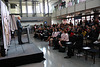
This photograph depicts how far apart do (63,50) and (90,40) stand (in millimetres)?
1663

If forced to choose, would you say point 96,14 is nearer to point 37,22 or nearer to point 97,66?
point 97,66

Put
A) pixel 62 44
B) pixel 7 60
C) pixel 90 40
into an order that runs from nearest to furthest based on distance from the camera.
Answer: pixel 7 60 → pixel 90 40 → pixel 62 44

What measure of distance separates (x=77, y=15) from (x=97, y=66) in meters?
9.20

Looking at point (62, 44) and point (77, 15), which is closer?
point (62, 44)

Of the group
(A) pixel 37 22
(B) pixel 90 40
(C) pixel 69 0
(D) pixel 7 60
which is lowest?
(D) pixel 7 60

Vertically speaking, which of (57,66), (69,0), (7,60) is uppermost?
(69,0)

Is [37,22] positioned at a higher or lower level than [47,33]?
higher

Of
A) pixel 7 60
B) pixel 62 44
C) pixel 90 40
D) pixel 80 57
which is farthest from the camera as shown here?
pixel 62 44

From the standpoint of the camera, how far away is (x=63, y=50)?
5949 mm

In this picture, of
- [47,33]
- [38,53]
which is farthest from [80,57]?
[47,33]

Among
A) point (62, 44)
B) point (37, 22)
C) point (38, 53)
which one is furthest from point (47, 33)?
point (37, 22)

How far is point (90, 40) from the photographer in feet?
19.0

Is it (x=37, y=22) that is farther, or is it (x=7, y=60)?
(x=37, y=22)

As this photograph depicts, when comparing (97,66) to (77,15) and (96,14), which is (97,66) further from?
(77,15)
